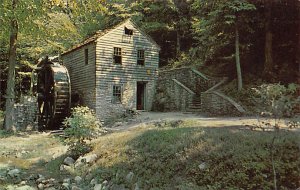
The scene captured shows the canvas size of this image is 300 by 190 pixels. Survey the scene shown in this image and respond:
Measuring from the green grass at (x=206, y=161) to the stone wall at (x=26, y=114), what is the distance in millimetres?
11945

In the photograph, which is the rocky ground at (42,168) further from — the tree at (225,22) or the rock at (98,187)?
the tree at (225,22)

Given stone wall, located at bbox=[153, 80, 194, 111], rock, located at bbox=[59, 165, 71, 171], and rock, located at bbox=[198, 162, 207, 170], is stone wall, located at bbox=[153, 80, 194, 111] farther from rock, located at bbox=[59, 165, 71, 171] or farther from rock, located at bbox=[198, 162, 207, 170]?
rock, located at bbox=[198, 162, 207, 170]

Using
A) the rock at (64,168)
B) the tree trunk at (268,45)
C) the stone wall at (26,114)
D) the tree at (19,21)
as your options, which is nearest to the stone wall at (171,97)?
the tree trunk at (268,45)

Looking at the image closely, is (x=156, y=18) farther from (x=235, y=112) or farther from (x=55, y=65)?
(x=235, y=112)

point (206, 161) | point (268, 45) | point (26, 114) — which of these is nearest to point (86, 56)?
point (26, 114)

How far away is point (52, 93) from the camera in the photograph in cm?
2205

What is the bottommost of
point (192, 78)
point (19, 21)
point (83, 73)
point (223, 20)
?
point (192, 78)

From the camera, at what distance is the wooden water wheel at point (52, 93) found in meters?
20.6

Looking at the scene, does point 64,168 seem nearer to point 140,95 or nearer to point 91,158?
point 91,158

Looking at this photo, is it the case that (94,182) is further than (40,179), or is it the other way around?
(40,179)

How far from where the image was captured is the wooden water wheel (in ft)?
67.5

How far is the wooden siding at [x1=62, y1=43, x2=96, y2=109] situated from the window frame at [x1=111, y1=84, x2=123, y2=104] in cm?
141

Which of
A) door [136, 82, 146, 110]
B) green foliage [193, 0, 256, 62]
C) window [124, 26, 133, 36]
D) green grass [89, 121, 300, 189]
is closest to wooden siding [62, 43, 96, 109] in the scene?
window [124, 26, 133, 36]

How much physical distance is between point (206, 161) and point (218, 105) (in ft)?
38.2
